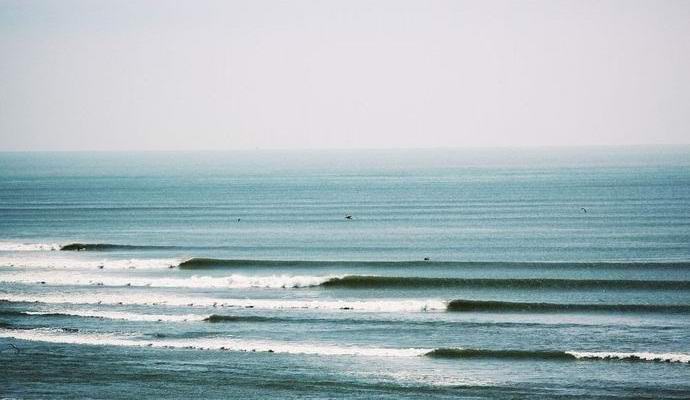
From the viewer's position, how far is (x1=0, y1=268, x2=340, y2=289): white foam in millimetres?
44781

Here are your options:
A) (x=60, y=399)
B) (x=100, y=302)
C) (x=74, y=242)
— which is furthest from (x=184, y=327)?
(x=74, y=242)

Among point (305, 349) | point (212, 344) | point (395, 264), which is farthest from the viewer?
point (395, 264)

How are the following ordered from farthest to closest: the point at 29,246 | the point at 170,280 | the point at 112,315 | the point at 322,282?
the point at 29,246 → the point at 170,280 → the point at 322,282 → the point at 112,315

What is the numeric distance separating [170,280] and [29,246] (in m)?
19.9

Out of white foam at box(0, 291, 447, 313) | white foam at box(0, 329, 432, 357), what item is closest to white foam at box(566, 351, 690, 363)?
white foam at box(0, 329, 432, 357)

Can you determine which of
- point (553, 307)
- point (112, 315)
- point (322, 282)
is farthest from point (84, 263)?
point (553, 307)

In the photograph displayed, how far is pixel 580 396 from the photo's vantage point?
24.4 m

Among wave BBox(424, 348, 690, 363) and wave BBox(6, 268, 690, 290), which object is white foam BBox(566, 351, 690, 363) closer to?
wave BBox(424, 348, 690, 363)

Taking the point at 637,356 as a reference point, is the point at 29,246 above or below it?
above

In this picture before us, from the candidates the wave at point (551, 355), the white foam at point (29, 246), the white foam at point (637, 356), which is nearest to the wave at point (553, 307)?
the wave at point (551, 355)

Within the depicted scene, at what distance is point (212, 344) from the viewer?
31578 mm

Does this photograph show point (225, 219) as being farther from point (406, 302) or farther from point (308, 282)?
point (406, 302)

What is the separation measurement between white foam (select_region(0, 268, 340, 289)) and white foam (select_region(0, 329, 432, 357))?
11434 mm

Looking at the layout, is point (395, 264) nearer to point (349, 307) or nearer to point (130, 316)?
point (349, 307)
